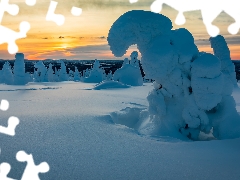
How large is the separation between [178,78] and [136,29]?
136 cm

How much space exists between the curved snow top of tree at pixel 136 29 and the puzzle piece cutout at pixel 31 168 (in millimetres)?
3092

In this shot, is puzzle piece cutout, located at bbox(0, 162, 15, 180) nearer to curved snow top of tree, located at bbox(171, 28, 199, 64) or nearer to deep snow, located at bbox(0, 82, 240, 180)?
deep snow, located at bbox(0, 82, 240, 180)

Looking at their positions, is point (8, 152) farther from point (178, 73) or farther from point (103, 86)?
point (103, 86)

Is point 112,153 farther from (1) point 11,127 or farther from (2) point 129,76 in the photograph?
A: (2) point 129,76

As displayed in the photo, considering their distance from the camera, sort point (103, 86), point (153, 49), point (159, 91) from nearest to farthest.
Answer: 1. point (153, 49)
2. point (159, 91)
3. point (103, 86)

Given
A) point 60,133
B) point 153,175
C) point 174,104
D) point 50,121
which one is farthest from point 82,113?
point 153,175

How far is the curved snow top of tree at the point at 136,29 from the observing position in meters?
5.79

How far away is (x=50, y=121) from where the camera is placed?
20.8 ft

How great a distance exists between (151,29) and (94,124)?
235 cm

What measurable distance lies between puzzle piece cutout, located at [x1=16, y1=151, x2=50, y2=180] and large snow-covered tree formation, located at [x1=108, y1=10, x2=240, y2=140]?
281 cm

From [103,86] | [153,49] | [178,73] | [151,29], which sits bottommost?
[103,86]

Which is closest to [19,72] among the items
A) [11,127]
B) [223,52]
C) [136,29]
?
[223,52]

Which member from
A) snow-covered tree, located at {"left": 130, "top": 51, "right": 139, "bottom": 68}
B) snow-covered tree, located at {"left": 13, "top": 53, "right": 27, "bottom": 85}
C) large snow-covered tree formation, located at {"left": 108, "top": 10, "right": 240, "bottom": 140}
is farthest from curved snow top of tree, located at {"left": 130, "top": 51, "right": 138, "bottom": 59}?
large snow-covered tree formation, located at {"left": 108, "top": 10, "right": 240, "bottom": 140}

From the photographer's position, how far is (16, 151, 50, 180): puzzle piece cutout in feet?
11.1
